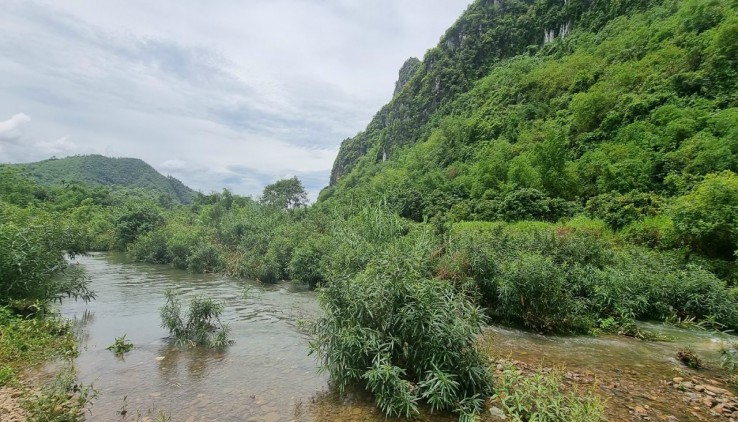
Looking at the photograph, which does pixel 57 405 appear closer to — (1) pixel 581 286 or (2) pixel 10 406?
(2) pixel 10 406

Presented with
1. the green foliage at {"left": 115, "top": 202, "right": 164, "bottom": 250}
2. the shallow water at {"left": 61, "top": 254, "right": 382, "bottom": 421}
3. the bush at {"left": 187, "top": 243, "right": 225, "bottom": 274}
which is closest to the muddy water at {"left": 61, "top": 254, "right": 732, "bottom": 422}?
the shallow water at {"left": 61, "top": 254, "right": 382, "bottom": 421}

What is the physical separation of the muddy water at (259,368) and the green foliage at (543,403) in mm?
1114

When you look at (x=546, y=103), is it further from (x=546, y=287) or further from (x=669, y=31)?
(x=546, y=287)

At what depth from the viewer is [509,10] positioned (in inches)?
4486

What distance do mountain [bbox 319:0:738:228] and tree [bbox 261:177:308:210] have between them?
2398 centimetres

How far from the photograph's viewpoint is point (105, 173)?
452 ft

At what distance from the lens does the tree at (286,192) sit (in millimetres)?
85287

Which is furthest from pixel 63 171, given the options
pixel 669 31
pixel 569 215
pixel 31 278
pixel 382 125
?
pixel 669 31

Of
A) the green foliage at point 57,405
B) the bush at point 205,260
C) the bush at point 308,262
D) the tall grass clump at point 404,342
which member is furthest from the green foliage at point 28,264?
the bush at point 205,260

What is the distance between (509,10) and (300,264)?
12422 cm

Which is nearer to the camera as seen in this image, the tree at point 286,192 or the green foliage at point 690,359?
the green foliage at point 690,359

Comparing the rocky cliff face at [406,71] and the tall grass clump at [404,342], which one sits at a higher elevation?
the rocky cliff face at [406,71]

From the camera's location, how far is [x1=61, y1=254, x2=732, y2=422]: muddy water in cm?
702

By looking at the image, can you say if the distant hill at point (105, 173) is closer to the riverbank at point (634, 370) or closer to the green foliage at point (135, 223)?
the green foliage at point (135, 223)
